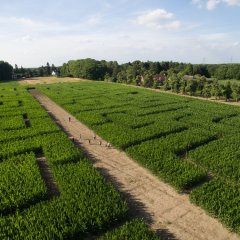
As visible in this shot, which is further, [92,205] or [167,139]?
[167,139]

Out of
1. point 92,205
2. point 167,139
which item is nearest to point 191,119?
point 167,139

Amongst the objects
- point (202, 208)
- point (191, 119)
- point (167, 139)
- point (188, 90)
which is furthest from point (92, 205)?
point (188, 90)

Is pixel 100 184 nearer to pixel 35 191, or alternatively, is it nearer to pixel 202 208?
pixel 35 191

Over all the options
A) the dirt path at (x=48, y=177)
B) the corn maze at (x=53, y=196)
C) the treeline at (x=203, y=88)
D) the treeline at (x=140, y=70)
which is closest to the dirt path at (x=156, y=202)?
the corn maze at (x=53, y=196)

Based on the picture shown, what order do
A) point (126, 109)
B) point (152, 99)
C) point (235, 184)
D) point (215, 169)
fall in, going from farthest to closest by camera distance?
point (152, 99), point (126, 109), point (215, 169), point (235, 184)

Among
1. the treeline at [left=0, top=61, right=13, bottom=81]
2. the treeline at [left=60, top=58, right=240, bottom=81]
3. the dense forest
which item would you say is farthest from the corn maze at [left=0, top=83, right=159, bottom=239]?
the treeline at [left=0, top=61, right=13, bottom=81]

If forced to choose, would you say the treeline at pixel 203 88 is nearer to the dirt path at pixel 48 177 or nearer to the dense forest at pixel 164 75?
the dense forest at pixel 164 75

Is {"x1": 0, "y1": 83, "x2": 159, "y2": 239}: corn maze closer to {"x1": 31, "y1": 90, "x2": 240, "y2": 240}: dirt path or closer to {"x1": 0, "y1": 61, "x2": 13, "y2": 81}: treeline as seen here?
{"x1": 31, "y1": 90, "x2": 240, "y2": 240}: dirt path

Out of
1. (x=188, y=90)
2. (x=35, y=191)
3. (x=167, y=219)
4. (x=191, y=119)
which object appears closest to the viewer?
(x=167, y=219)
